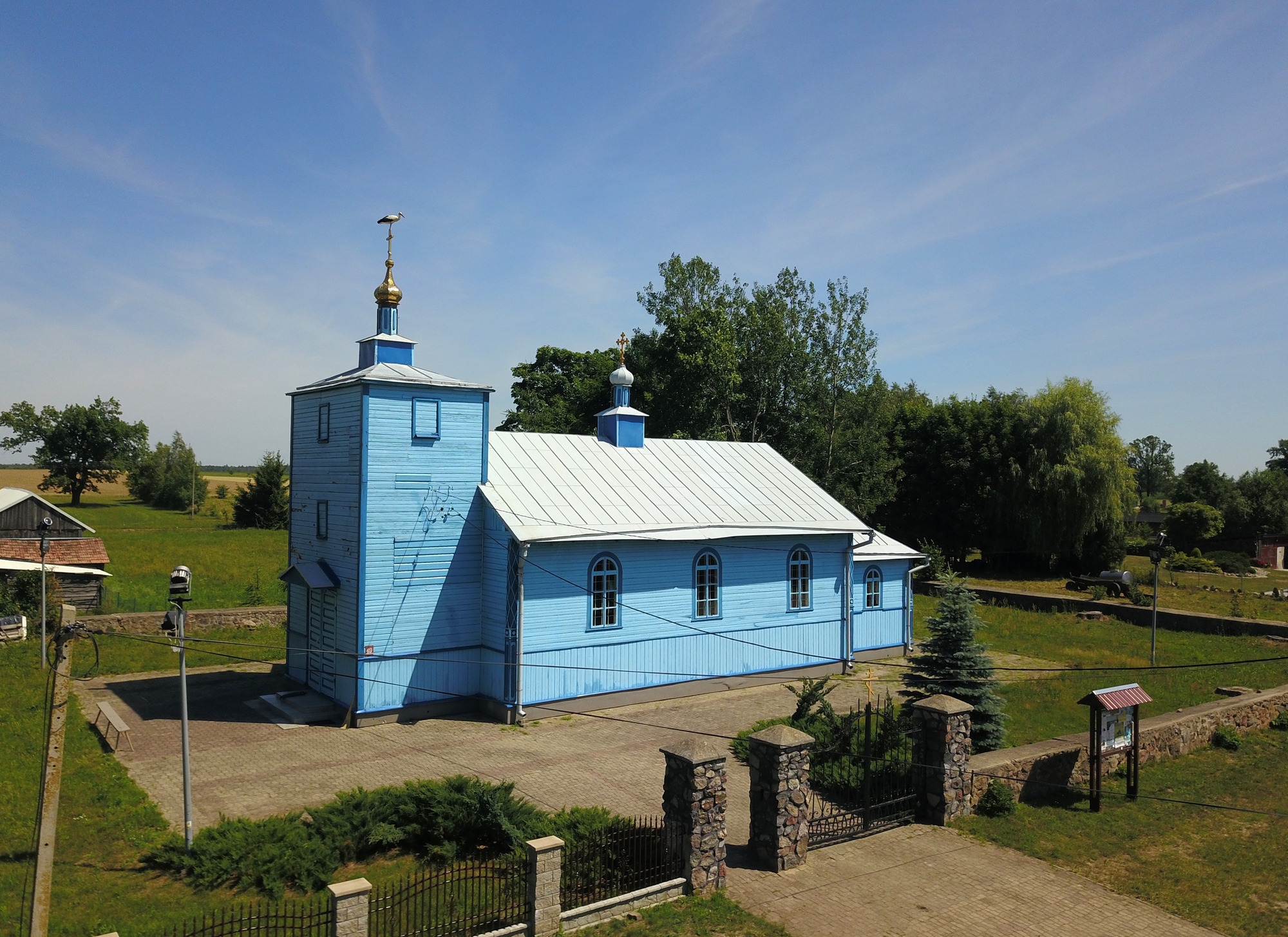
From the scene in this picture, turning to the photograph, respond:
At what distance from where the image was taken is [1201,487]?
7206 centimetres

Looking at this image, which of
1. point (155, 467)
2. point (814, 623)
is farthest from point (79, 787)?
point (155, 467)

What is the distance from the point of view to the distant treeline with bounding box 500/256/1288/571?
3878 centimetres

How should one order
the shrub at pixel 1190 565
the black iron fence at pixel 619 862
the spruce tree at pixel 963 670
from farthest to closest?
the shrub at pixel 1190 565 < the spruce tree at pixel 963 670 < the black iron fence at pixel 619 862

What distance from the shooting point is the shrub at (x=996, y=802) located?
1328cm

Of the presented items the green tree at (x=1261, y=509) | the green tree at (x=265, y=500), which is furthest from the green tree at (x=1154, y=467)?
the green tree at (x=265, y=500)

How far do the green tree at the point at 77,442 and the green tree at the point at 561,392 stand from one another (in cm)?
5221

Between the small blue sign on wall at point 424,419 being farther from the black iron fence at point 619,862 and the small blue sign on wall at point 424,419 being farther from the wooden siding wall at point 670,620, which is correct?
the black iron fence at point 619,862

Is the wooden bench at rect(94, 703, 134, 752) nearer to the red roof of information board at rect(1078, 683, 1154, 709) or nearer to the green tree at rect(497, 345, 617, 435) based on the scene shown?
Answer: the red roof of information board at rect(1078, 683, 1154, 709)

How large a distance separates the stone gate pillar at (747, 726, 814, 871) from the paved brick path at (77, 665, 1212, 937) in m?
0.28

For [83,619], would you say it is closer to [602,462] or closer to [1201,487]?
[602,462]

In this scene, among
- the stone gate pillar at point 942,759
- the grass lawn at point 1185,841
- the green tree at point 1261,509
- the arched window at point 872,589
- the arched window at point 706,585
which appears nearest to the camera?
the grass lawn at point 1185,841

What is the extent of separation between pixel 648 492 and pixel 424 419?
608cm

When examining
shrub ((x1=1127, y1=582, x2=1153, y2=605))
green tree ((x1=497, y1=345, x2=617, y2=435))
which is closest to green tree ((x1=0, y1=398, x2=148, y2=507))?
green tree ((x1=497, y1=345, x2=617, y2=435))

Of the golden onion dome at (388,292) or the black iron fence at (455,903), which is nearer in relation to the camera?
the black iron fence at (455,903)
